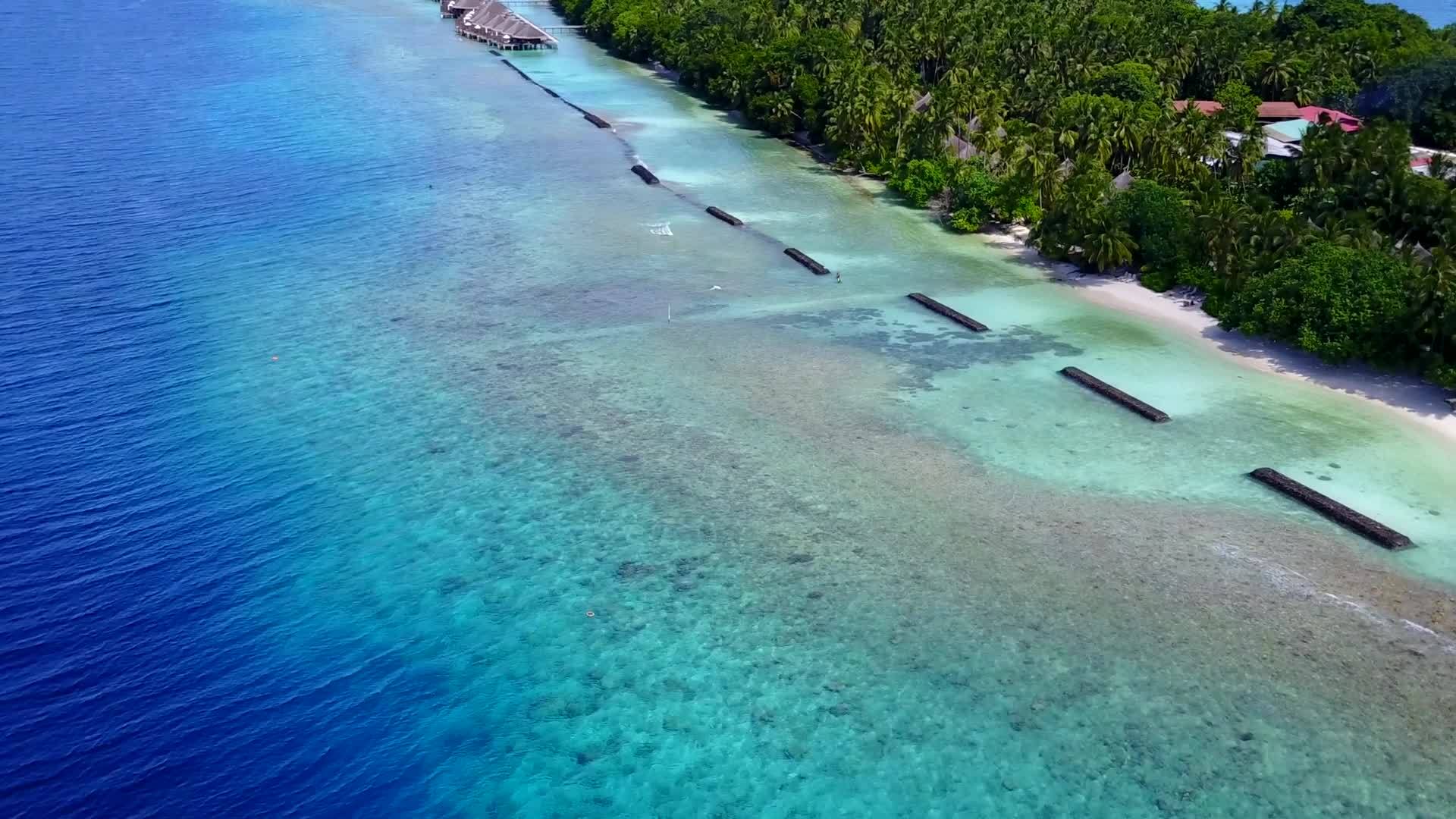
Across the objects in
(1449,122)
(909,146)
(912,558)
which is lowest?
A: (912,558)

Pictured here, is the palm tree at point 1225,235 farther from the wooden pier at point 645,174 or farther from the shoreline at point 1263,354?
the wooden pier at point 645,174

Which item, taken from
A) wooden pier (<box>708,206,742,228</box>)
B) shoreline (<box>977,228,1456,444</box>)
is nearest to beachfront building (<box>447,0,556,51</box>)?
wooden pier (<box>708,206,742,228</box>)

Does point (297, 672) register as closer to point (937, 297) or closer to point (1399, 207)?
point (937, 297)

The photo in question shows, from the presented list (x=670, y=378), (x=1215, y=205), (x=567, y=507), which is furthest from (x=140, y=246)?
(x=1215, y=205)

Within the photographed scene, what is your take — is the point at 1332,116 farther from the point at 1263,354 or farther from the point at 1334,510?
the point at 1334,510

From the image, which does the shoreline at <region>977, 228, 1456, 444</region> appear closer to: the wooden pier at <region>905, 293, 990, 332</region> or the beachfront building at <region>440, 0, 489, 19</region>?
the wooden pier at <region>905, 293, 990, 332</region>
